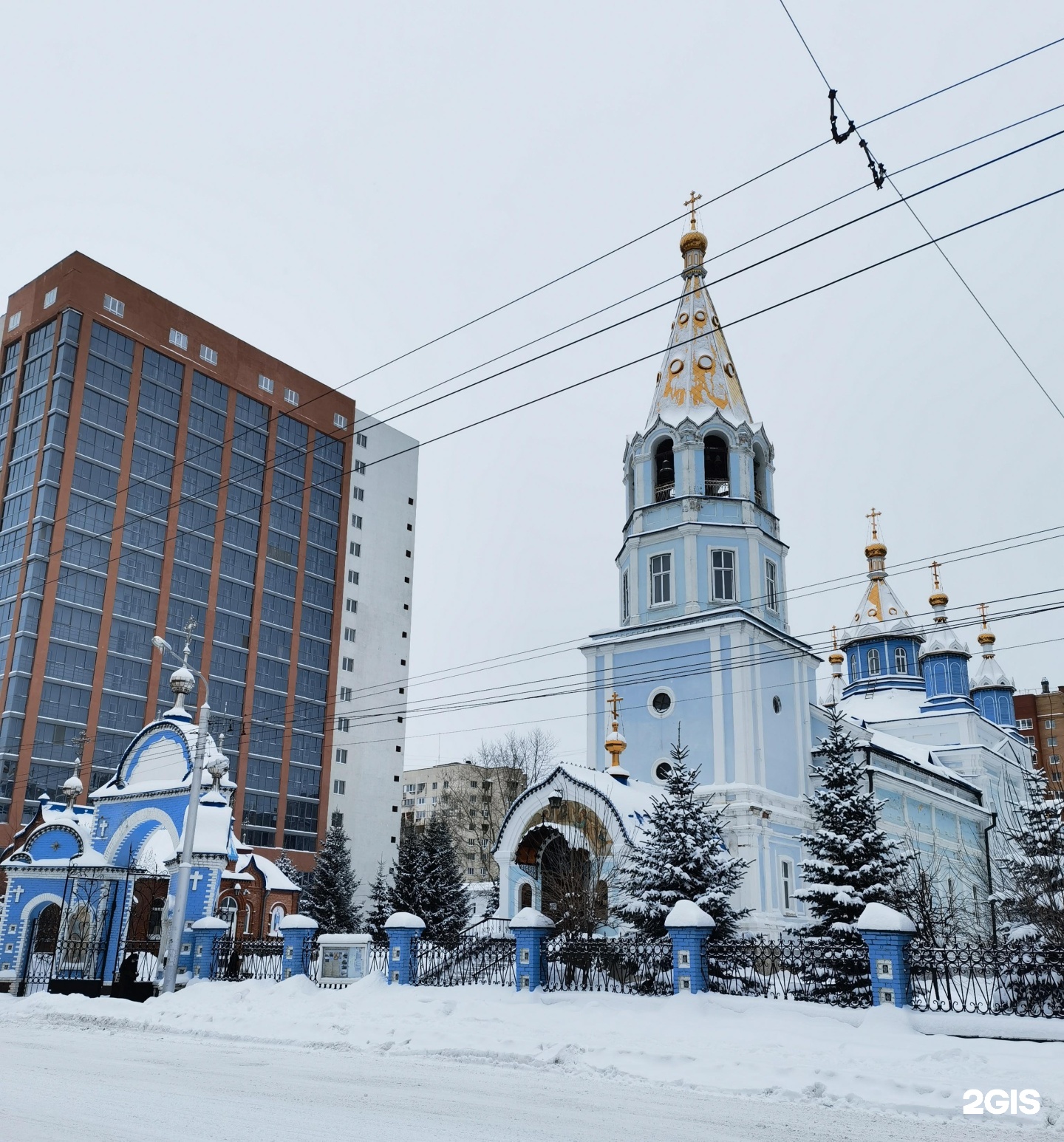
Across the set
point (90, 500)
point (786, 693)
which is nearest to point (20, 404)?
point (90, 500)

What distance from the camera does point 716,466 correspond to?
104 feet

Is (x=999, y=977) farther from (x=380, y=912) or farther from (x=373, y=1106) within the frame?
(x=380, y=912)

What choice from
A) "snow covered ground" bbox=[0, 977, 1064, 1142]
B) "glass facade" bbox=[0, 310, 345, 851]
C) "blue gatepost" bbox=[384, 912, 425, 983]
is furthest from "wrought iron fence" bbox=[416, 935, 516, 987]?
"glass facade" bbox=[0, 310, 345, 851]

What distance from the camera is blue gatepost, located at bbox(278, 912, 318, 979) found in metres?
20.3

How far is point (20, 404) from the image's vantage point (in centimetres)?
5822

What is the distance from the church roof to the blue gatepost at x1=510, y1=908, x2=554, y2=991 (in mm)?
17715

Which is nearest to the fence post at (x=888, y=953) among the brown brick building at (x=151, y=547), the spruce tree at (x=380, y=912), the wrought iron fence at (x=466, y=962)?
the wrought iron fence at (x=466, y=962)

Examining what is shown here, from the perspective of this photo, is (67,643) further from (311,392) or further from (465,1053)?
(465,1053)

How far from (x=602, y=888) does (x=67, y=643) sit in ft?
133

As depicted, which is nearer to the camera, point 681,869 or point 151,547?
point 681,869

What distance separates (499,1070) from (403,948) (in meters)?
7.36

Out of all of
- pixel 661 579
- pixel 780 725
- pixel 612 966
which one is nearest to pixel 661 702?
pixel 780 725

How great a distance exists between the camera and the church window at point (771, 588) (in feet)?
100

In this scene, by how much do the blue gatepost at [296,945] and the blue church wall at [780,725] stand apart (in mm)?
13088
